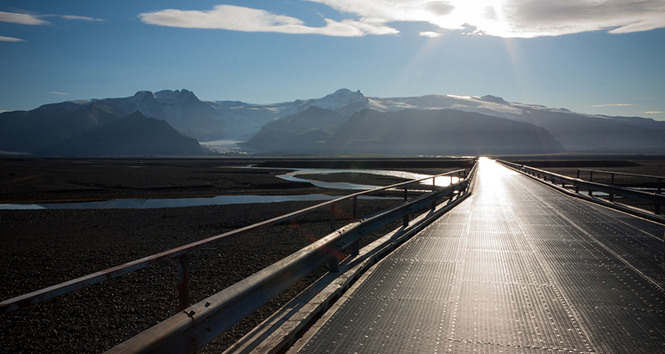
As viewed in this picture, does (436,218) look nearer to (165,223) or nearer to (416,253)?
(416,253)

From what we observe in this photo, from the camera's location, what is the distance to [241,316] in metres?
3.54

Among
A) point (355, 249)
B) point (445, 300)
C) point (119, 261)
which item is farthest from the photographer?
point (119, 261)

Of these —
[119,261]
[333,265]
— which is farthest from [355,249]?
[119,261]

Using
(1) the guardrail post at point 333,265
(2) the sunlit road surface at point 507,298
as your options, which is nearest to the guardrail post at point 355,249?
(2) the sunlit road surface at point 507,298

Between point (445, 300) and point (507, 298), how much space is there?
758mm

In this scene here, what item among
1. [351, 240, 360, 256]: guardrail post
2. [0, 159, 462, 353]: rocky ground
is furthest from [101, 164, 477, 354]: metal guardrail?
[0, 159, 462, 353]: rocky ground

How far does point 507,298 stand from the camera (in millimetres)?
5250

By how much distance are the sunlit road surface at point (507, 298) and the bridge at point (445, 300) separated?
0.6 inches

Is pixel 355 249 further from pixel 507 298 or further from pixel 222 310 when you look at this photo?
pixel 222 310

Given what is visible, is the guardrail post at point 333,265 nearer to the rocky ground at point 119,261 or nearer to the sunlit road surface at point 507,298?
the sunlit road surface at point 507,298

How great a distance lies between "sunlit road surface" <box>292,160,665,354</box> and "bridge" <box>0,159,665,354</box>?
0.6 inches

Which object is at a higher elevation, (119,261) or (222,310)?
(222,310)

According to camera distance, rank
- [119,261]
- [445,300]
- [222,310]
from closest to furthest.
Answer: [222,310], [445,300], [119,261]

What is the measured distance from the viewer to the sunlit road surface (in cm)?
396
